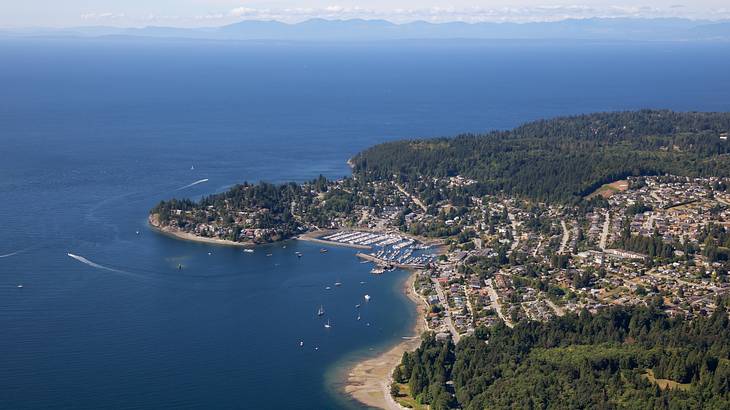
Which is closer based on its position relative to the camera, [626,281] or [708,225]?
[626,281]

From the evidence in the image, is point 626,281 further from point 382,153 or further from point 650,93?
point 650,93

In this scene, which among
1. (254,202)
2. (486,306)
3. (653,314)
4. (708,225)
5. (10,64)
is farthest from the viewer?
(10,64)

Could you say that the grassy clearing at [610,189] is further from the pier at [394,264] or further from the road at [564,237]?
the pier at [394,264]

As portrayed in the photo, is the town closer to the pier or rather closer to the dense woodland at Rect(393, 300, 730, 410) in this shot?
the pier

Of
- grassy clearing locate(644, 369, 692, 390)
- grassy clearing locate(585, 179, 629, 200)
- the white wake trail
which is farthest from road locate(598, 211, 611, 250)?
the white wake trail

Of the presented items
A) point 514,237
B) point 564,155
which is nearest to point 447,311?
point 514,237

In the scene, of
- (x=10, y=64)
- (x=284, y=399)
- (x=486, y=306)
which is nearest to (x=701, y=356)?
(x=486, y=306)

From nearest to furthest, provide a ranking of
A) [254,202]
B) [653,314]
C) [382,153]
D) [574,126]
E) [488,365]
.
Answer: [488,365] < [653,314] < [254,202] < [382,153] < [574,126]
